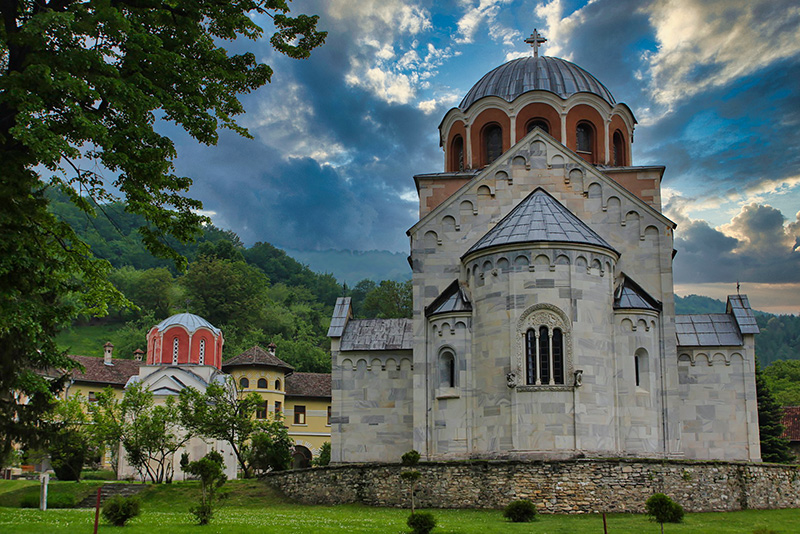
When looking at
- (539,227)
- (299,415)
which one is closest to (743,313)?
(539,227)

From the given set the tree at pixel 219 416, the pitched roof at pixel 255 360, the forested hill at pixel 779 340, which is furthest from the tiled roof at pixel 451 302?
the forested hill at pixel 779 340

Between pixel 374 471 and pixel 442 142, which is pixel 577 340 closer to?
pixel 374 471

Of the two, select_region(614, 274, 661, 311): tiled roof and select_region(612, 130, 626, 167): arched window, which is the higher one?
select_region(612, 130, 626, 167): arched window

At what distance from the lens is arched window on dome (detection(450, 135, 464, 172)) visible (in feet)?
105

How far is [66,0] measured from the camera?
43.3 feet

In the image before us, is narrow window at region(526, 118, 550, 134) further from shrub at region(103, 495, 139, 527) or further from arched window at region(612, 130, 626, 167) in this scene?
shrub at region(103, 495, 139, 527)

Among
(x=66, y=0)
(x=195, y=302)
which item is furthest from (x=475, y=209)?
(x=195, y=302)

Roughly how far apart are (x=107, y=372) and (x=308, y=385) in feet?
47.1

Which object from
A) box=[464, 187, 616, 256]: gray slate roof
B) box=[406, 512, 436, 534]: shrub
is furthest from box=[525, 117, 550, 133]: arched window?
box=[406, 512, 436, 534]: shrub

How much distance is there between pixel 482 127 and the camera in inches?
1218

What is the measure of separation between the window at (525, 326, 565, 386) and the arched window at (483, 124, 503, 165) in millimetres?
9417

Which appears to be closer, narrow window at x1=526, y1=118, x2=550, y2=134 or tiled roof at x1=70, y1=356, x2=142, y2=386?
narrow window at x1=526, y1=118, x2=550, y2=134

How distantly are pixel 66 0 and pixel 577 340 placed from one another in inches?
641

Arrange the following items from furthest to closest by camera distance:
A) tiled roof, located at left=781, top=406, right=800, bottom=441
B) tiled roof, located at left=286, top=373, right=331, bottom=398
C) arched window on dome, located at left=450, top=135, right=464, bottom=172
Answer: tiled roof, located at left=286, top=373, right=331, bottom=398 < tiled roof, located at left=781, top=406, right=800, bottom=441 < arched window on dome, located at left=450, top=135, right=464, bottom=172
